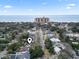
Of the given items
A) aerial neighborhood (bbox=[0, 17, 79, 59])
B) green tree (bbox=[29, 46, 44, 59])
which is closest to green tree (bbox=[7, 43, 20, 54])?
aerial neighborhood (bbox=[0, 17, 79, 59])

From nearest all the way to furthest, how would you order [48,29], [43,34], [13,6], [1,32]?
[13,6], [1,32], [43,34], [48,29]

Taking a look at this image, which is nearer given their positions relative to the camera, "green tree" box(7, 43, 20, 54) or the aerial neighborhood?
the aerial neighborhood

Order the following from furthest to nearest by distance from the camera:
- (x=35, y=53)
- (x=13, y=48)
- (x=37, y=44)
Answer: (x=37, y=44), (x=13, y=48), (x=35, y=53)

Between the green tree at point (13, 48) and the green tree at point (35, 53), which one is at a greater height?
the green tree at point (13, 48)

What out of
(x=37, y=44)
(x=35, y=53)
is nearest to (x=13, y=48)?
(x=35, y=53)

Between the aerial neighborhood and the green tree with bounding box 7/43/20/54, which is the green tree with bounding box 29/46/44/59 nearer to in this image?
the aerial neighborhood

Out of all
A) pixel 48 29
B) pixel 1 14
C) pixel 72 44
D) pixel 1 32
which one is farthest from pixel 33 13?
pixel 48 29

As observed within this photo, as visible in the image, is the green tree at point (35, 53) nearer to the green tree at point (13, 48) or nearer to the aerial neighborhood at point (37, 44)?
the aerial neighborhood at point (37, 44)

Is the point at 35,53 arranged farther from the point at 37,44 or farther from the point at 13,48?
the point at 37,44

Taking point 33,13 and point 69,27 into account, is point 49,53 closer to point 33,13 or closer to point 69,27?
point 33,13

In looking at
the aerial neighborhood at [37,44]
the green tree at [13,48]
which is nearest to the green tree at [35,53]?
the aerial neighborhood at [37,44]

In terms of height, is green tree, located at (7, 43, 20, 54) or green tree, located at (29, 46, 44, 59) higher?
green tree, located at (7, 43, 20, 54)
